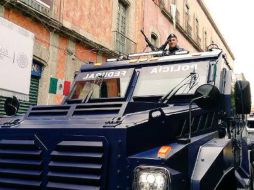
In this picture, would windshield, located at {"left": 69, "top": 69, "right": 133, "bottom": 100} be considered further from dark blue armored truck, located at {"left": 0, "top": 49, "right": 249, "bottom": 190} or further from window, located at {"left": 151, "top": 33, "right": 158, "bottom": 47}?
window, located at {"left": 151, "top": 33, "right": 158, "bottom": 47}

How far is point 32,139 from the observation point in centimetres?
304

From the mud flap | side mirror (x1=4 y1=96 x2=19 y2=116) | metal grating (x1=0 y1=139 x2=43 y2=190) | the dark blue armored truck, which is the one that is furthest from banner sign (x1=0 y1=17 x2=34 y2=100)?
the mud flap

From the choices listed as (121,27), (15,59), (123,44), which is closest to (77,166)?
(15,59)

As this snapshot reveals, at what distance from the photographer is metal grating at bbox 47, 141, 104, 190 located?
2.65 meters

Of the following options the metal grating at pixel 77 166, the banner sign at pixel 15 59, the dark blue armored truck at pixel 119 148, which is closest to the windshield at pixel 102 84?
the dark blue armored truck at pixel 119 148

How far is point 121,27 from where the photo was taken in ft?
54.2

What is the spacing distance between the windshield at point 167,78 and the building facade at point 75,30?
629 cm

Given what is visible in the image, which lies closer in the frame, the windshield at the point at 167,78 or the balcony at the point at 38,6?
the windshield at the point at 167,78

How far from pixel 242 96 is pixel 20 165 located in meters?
2.32

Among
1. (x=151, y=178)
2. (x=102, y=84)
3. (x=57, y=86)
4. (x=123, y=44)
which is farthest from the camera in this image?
(x=123, y=44)

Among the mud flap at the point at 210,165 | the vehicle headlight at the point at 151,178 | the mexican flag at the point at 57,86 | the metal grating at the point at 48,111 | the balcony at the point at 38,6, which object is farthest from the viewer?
the mexican flag at the point at 57,86

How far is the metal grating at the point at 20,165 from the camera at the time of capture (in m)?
2.85

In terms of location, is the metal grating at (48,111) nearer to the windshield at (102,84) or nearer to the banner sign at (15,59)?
the windshield at (102,84)

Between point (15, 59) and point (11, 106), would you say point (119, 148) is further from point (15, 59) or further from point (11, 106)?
point (15, 59)
